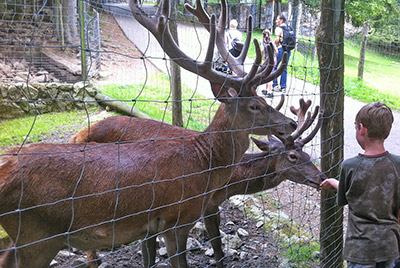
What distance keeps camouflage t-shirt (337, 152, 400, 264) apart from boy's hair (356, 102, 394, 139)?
164 mm

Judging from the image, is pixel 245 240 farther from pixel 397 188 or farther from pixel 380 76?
pixel 380 76

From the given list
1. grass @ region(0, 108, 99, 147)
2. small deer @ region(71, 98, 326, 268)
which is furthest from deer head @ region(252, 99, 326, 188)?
grass @ region(0, 108, 99, 147)

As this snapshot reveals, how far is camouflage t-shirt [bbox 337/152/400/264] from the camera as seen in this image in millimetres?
2891

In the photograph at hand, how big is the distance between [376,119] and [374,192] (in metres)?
0.51

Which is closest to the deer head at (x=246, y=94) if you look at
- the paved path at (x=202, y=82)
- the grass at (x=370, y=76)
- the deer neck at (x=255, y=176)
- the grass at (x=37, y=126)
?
the deer neck at (x=255, y=176)

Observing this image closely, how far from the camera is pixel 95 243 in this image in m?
3.37

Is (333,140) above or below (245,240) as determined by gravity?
above

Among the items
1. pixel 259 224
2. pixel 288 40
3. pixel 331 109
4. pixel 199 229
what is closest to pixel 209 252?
pixel 199 229

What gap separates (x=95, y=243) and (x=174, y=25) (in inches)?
136

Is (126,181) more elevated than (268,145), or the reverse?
(126,181)

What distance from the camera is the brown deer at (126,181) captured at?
2965 mm

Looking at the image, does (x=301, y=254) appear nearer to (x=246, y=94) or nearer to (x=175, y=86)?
(x=246, y=94)

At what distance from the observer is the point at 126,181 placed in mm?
3318

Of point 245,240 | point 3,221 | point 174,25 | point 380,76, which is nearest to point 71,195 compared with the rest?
point 3,221
